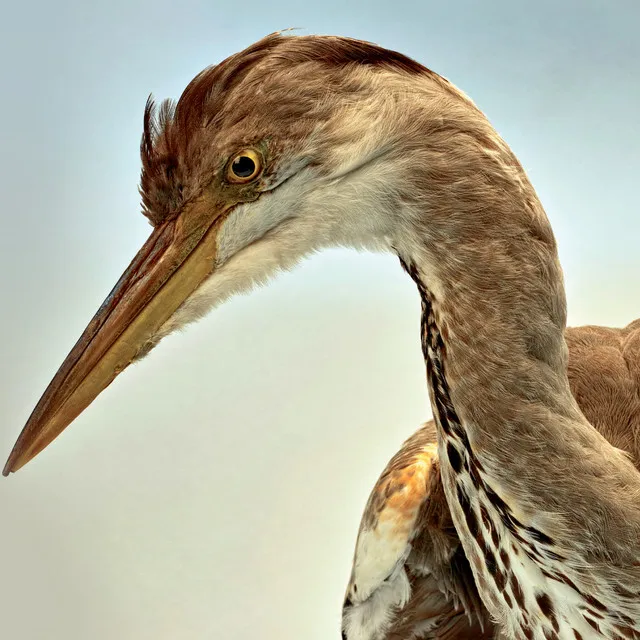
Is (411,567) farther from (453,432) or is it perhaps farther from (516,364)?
(516,364)

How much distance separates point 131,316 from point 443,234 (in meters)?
0.49

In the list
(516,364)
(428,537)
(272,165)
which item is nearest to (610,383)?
(428,537)

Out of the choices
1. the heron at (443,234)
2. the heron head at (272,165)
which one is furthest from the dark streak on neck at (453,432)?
the heron head at (272,165)

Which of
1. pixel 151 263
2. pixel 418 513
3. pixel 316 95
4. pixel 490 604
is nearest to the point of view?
pixel 316 95

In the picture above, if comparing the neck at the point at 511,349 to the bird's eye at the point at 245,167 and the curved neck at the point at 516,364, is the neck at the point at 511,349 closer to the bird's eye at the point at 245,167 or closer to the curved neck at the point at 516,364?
the curved neck at the point at 516,364

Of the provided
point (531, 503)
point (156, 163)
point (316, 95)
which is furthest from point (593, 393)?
point (156, 163)

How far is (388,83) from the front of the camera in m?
1.01

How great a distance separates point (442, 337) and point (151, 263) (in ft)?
1.48

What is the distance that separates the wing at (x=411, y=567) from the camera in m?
1.38

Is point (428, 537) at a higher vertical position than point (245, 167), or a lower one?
lower

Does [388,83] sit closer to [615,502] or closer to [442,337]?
[442,337]

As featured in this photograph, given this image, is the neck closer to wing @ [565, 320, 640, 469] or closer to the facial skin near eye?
the facial skin near eye

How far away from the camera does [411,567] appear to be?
4.70 ft

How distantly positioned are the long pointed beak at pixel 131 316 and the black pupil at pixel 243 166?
8cm
